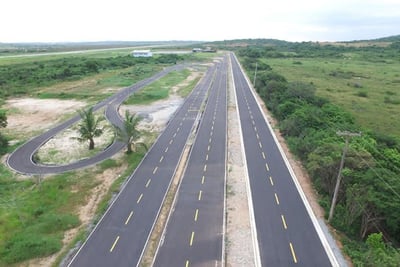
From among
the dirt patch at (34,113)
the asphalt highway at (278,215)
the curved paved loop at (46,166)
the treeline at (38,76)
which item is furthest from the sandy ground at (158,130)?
the treeline at (38,76)

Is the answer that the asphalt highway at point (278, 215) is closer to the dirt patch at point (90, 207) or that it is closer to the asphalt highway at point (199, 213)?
the asphalt highway at point (199, 213)

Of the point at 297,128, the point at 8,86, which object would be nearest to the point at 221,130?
the point at 297,128

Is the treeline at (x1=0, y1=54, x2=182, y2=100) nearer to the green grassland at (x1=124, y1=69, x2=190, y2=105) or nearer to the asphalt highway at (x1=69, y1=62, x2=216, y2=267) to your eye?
the green grassland at (x1=124, y1=69, x2=190, y2=105)

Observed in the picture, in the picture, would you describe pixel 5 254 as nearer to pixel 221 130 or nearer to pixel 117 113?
pixel 221 130

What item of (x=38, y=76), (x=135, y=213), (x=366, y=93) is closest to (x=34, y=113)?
(x=38, y=76)

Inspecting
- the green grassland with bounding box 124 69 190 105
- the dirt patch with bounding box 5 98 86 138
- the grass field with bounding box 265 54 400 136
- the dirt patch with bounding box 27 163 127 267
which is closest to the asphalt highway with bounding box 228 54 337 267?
the dirt patch with bounding box 27 163 127 267

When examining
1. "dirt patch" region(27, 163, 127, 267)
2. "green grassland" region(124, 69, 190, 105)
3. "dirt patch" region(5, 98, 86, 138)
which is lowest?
"dirt patch" region(27, 163, 127, 267)

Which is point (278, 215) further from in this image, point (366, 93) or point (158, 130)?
point (366, 93)
